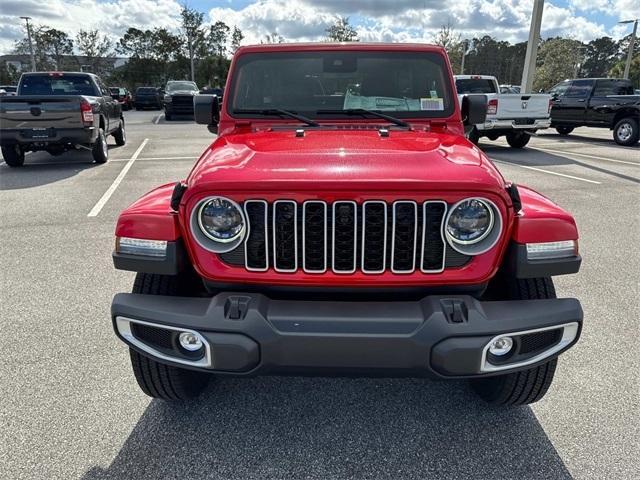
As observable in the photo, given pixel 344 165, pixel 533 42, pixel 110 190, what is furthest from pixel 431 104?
pixel 533 42

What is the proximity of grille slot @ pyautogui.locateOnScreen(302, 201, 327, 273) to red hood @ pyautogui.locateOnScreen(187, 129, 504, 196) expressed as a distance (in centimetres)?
9

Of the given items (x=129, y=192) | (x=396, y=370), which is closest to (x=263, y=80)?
(x=396, y=370)

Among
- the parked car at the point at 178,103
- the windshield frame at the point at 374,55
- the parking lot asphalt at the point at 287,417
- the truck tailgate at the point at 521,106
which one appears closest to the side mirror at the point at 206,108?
the windshield frame at the point at 374,55

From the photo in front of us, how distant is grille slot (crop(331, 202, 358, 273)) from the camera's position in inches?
81.7

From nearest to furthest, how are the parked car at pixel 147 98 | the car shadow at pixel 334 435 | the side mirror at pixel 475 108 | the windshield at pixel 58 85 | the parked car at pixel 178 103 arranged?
the car shadow at pixel 334 435 → the side mirror at pixel 475 108 → the windshield at pixel 58 85 → the parked car at pixel 178 103 → the parked car at pixel 147 98

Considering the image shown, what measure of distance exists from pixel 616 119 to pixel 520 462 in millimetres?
14992

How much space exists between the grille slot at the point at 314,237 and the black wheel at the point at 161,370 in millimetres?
692

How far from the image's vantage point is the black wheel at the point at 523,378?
7.72 feet

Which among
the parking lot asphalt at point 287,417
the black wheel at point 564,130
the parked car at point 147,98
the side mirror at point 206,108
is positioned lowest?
the parked car at point 147,98

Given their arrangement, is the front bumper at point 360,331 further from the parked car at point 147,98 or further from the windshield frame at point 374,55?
the parked car at point 147,98

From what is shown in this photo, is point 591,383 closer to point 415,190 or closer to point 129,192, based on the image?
point 415,190

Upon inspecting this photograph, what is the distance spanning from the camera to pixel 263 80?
3.45 meters

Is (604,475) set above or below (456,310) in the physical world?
below

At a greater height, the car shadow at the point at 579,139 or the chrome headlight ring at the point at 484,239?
the chrome headlight ring at the point at 484,239
